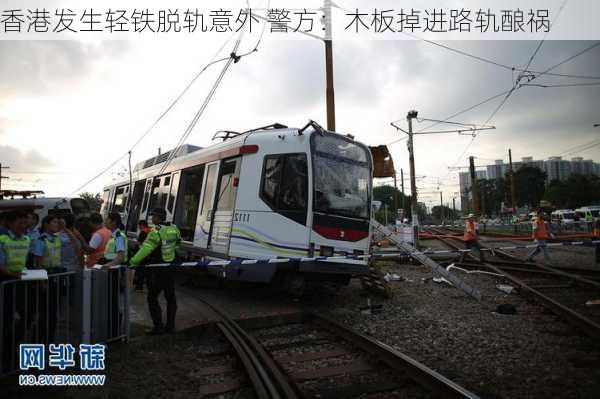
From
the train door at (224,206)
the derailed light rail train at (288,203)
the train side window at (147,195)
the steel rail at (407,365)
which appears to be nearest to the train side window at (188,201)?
the derailed light rail train at (288,203)

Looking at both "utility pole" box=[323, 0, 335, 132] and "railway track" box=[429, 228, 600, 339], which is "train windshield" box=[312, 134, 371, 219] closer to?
"utility pole" box=[323, 0, 335, 132]

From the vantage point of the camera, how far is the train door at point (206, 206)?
8.67 meters

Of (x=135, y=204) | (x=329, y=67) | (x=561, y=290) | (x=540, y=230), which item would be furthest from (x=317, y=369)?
(x=540, y=230)

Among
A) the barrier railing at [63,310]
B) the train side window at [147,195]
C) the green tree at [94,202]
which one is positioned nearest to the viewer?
the barrier railing at [63,310]

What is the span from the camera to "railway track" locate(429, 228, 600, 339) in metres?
6.16

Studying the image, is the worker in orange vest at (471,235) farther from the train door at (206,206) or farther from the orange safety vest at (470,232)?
the train door at (206,206)

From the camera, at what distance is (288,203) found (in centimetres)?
761

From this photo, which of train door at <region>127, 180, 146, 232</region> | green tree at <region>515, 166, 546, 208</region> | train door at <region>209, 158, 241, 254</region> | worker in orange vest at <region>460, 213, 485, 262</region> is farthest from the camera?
green tree at <region>515, 166, 546, 208</region>

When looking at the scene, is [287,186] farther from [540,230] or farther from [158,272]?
[540,230]

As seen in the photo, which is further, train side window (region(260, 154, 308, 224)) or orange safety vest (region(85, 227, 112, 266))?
train side window (region(260, 154, 308, 224))

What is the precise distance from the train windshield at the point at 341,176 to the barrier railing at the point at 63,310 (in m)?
3.64

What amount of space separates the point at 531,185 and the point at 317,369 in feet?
302

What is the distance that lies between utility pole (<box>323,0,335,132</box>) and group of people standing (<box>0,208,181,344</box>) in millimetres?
6676

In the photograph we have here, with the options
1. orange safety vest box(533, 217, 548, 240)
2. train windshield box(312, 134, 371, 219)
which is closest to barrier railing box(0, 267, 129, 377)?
train windshield box(312, 134, 371, 219)
